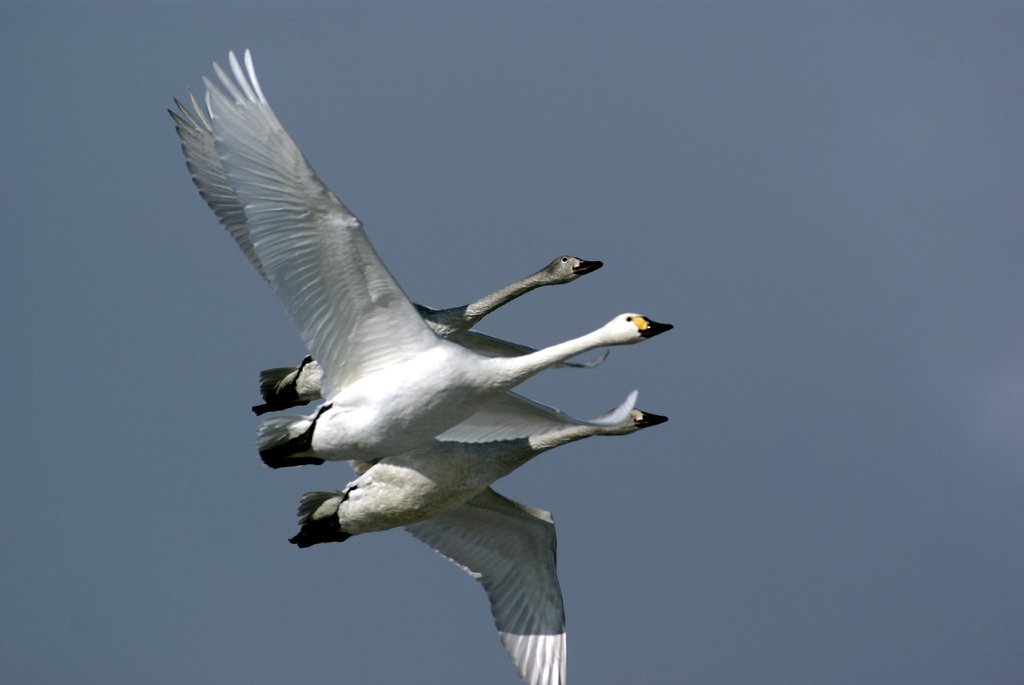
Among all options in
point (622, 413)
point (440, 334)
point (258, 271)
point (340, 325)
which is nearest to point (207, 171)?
point (258, 271)

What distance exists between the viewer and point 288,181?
50.2ft

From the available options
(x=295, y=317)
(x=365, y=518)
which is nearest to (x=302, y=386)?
(x=365, y=518)

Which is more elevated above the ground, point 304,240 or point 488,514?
point 304,240

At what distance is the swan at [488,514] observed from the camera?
17469 mm

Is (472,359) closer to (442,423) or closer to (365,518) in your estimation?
(442,423)

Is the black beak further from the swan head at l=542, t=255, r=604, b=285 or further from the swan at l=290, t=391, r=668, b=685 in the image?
the swan head at l=542, t=255, r=604, b=285

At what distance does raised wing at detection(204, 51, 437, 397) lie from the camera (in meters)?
15.2

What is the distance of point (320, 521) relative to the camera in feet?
58.8

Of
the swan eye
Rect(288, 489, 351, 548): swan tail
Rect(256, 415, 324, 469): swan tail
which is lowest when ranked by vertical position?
Rect(288, 489, 351, 548): swan tail

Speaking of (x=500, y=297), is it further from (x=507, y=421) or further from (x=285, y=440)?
(x=285, y=440)

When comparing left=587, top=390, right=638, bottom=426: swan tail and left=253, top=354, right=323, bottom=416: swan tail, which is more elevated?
left=253, top=354, right=323, bottom=416: swan tail

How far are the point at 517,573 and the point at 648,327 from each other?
3719mm

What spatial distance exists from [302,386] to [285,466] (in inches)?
127

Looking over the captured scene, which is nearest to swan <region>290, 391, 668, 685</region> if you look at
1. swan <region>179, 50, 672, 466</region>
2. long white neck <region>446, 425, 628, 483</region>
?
long white neck <region>446, 425, 628, 483</region>
